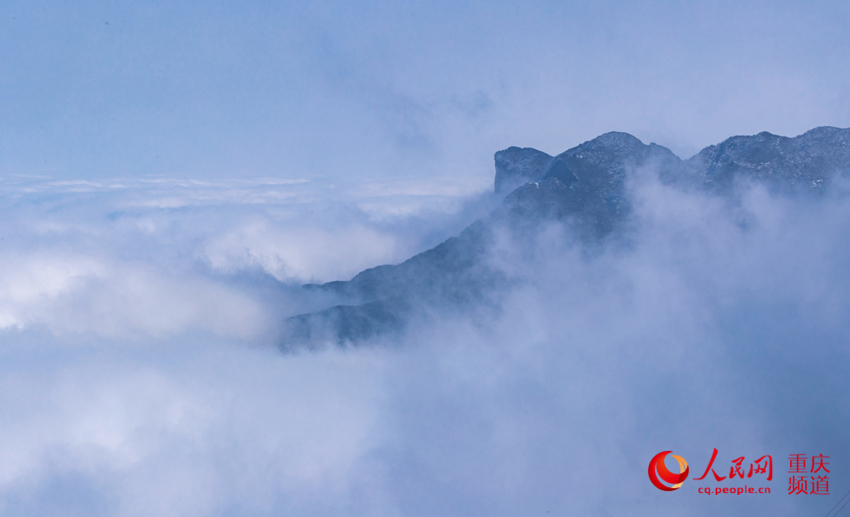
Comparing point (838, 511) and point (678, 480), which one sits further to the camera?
point (838, 511)

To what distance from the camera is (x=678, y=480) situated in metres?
155

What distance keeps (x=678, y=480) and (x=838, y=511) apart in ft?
269

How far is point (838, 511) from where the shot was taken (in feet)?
643
